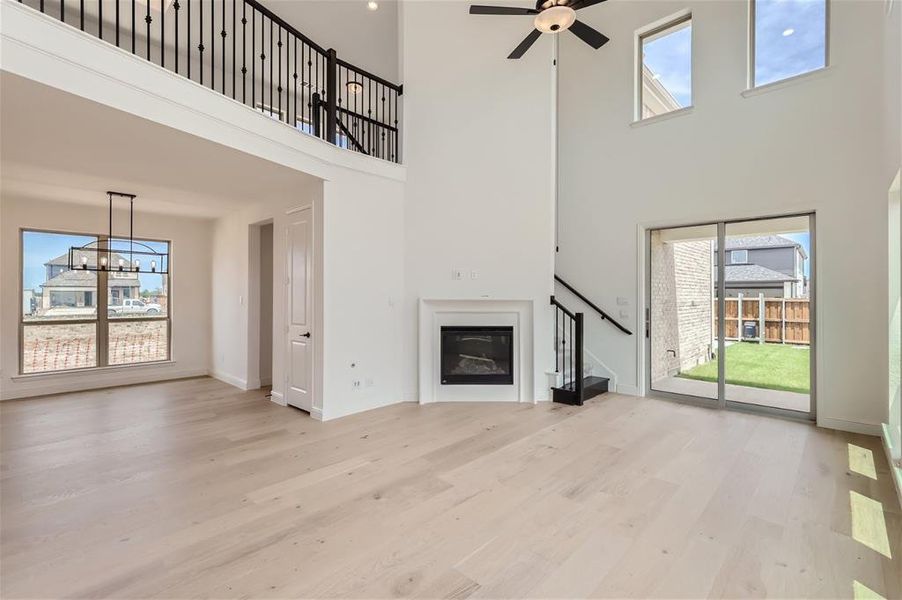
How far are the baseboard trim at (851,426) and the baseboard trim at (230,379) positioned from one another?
7143 mm

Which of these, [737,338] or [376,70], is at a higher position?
[376,70]

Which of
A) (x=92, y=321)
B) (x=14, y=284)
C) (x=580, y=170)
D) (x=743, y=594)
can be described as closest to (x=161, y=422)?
(x=92, y=321)

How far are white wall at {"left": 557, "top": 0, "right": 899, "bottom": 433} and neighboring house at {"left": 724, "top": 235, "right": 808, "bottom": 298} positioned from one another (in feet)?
1.08

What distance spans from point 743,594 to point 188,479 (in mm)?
3494

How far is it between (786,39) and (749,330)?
10.9 ft

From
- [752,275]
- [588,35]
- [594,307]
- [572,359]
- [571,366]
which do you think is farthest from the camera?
[594,307]

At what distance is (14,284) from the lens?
209 inches

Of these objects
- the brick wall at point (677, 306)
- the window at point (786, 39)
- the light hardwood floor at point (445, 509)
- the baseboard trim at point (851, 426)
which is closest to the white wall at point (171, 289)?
the light hardwood floor at point (445, 509)

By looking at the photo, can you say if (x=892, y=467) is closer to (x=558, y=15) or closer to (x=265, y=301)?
(x=558, y=15)

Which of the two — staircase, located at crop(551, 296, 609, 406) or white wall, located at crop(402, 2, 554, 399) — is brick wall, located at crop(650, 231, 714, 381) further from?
white wall, located at crop(402, 2, 554, 399)

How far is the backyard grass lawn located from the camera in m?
4.47

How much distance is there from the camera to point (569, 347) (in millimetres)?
5594

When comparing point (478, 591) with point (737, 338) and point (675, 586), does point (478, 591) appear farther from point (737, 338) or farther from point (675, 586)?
point (737, 338)

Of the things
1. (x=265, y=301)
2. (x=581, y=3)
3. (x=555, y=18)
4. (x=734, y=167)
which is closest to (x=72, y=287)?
(x=265, y=301)
